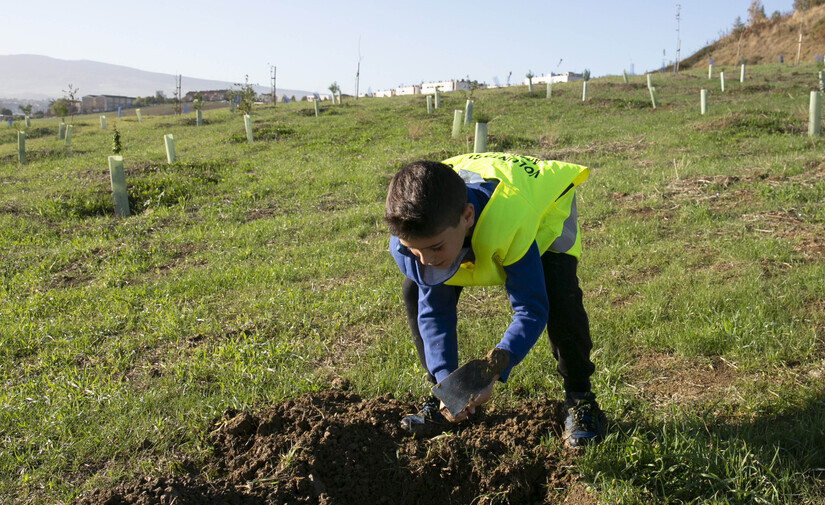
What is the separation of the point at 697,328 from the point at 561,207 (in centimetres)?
174

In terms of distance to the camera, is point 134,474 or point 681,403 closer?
point 134,474

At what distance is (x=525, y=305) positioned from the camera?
2164 millimetres

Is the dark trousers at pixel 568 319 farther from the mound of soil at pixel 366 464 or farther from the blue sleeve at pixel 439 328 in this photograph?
the mound of soil at pixel 366 464

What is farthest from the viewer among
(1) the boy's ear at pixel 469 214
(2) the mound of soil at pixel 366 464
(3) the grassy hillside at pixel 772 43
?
(3) the grassy hillside at pixel 772 43

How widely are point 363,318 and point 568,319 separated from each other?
2.17 metres

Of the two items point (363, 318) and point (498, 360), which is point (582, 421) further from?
point (363, 318)

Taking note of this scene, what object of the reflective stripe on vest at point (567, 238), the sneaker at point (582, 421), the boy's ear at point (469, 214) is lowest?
the sneaker at point (582, 421)

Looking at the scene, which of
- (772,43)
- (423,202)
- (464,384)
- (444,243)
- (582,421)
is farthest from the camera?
(772,43)

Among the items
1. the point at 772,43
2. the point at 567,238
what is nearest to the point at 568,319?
the point at 567,238

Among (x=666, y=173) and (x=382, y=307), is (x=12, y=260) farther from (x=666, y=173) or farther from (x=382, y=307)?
(x=666, y=173)

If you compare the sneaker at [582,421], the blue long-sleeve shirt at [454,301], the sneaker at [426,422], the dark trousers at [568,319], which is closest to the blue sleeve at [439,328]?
the blue long-sleeve shirt at [454,301]

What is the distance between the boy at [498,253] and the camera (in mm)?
1934

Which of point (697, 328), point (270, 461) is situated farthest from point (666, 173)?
point (270, 461)

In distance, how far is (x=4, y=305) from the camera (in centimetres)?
512
